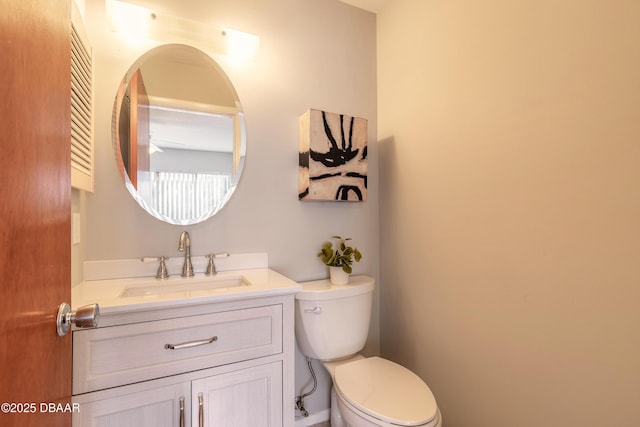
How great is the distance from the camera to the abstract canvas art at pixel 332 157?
1521 mm

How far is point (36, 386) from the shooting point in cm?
48

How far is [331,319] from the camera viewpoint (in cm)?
138

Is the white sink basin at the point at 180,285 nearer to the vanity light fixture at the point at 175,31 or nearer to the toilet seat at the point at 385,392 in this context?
the toilet seat at the point at 385,392

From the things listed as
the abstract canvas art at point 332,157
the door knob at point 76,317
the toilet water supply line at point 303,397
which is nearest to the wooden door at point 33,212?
the door knob at point 76,317

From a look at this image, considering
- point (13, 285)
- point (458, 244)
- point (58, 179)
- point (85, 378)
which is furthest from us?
point (458, 244)

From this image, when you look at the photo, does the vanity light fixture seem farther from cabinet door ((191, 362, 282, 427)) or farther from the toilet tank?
cabinet door ((191, 362, 282, 427))

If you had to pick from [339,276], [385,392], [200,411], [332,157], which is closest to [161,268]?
[200,411]

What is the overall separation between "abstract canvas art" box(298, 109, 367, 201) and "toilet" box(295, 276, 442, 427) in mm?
497

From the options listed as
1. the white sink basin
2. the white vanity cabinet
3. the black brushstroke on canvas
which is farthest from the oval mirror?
the white vanity cabinet

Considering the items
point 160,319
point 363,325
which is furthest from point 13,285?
point 363,325

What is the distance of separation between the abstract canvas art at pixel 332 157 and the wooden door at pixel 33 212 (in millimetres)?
1017

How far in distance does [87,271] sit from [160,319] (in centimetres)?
55

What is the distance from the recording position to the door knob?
0.58 meters

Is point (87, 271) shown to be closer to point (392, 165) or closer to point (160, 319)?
point (160, 319)
